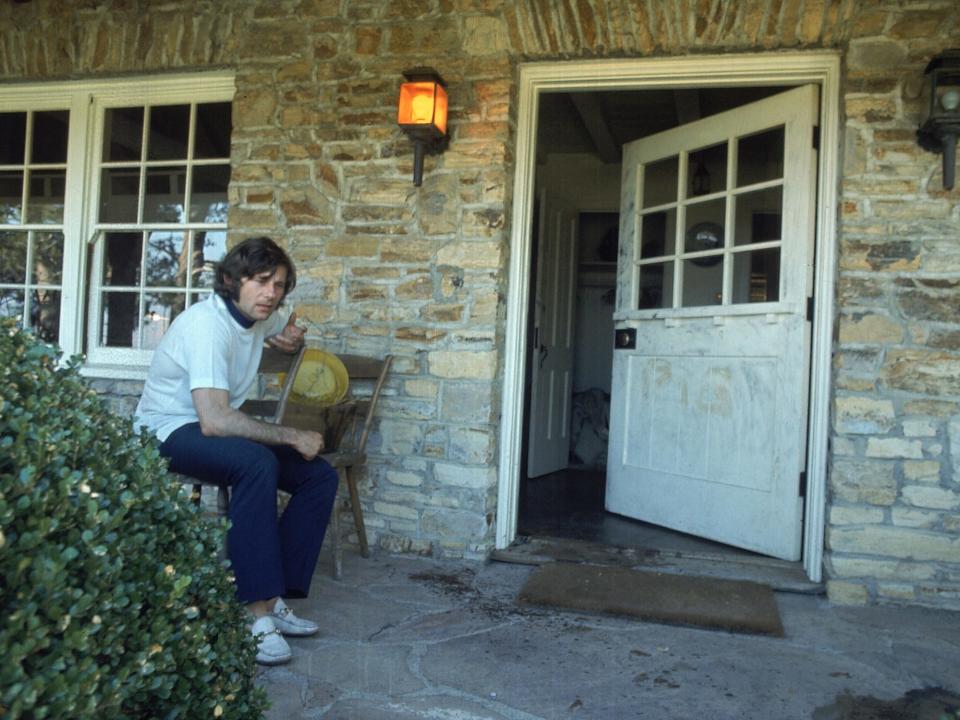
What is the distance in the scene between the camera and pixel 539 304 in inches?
232

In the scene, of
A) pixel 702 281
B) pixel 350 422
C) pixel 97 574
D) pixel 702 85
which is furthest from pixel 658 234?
pixel 97 574

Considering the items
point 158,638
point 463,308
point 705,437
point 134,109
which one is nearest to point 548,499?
point 705,437

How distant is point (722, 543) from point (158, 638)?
10.9 feet

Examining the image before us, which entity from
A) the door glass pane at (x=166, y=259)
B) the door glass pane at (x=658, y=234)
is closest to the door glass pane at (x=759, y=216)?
the door glass pane at (x=658, y=234)

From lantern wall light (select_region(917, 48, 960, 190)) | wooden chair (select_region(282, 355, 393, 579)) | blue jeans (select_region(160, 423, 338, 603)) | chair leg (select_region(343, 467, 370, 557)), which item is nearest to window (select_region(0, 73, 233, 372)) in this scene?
wooden chair (select_region(282, 355, 393, 579))

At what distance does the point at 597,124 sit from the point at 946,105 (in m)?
3.13

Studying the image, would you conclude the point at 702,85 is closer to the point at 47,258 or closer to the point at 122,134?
the point at 122,134

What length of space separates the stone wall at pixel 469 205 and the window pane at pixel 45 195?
1.96 feet

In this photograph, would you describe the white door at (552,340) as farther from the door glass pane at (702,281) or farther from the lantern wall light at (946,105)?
the lantern wall light at (946,105)

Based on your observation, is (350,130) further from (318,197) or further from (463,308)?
(463,308)

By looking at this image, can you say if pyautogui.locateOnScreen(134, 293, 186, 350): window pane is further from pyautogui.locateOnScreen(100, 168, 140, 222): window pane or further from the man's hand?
the man's hand

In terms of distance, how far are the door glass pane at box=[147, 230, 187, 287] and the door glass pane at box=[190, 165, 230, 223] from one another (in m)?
0.17

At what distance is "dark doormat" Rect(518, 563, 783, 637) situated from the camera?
121 inches

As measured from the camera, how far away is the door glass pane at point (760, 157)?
12.8 feet
